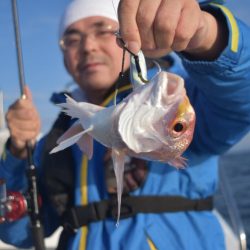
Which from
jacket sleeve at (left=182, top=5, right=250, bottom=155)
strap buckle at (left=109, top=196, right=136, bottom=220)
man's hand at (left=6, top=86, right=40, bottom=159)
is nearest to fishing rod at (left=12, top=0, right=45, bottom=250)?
man's hand at (left=6, top=86, right=40, bottom=159)

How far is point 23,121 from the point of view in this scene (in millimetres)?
2488

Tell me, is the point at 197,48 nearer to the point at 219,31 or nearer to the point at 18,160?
the point at 219,31

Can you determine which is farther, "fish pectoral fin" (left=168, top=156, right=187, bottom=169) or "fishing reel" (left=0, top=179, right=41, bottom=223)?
"fishing reel" (left=0, top=179, right=41, bottom=223)

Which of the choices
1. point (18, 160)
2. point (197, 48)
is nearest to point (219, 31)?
point (197, 48)

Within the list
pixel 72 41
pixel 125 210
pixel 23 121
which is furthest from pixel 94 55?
pixel 125 210

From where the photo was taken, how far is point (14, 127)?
2510 millimetres

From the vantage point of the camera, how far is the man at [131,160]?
64.4 inches

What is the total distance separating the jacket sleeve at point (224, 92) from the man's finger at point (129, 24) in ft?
1.55

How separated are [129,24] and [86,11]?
164 centimetres

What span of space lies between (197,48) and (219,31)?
12 cm

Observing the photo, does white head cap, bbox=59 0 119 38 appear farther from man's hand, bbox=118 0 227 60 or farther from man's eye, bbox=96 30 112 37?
man's hand, bbox=118 0 227 60

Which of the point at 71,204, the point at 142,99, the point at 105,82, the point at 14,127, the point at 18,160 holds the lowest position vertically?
the point at 71,204

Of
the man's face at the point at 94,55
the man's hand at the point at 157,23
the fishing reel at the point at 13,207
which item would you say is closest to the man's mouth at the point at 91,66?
the man's face at the point at 94,55

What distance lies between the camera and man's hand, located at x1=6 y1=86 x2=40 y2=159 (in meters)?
2.46
